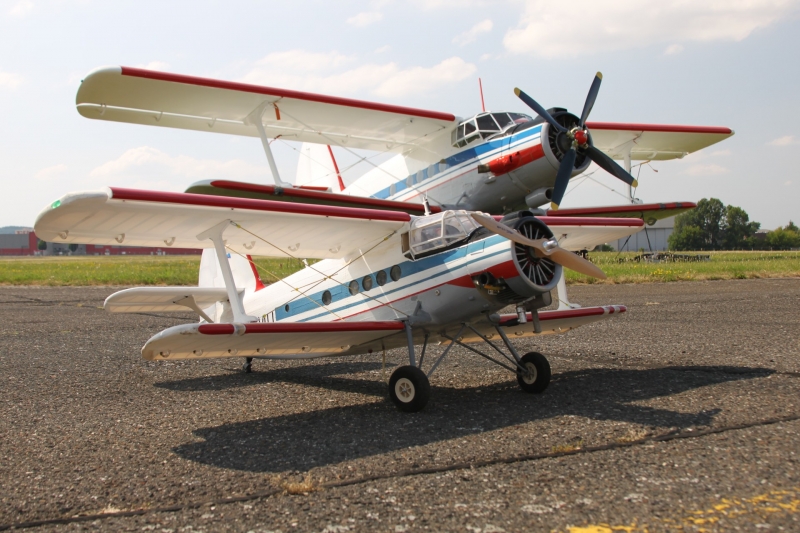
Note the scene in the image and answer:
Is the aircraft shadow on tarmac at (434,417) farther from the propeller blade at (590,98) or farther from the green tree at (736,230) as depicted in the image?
the green tree at (736,230)

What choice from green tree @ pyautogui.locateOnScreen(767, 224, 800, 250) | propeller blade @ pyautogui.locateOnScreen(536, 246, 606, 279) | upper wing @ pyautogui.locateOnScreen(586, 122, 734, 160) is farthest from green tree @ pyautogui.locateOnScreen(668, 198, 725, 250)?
propeller blade @ pyautogui.locateOnScreen(536, 246, 606, 279)

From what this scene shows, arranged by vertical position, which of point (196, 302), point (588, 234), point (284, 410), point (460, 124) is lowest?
point (284, 410)

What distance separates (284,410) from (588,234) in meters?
6.21

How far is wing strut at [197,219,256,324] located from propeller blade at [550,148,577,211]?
6375 millimetres

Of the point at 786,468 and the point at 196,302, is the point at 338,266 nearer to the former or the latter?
the point at 196,302

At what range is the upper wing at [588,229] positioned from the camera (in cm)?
1014

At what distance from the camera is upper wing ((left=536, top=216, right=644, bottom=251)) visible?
33.3 feet

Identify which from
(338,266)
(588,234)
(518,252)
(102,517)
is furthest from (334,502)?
(588,234)

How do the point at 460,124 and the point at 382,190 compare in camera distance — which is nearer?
the point at 460,124

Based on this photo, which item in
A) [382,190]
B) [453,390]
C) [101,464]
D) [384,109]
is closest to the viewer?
[101,464]

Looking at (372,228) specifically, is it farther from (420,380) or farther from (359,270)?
(420,380)

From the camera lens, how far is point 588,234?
36.2 feet

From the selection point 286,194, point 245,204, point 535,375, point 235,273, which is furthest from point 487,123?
point 245,204

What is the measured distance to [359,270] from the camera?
9.17 m
